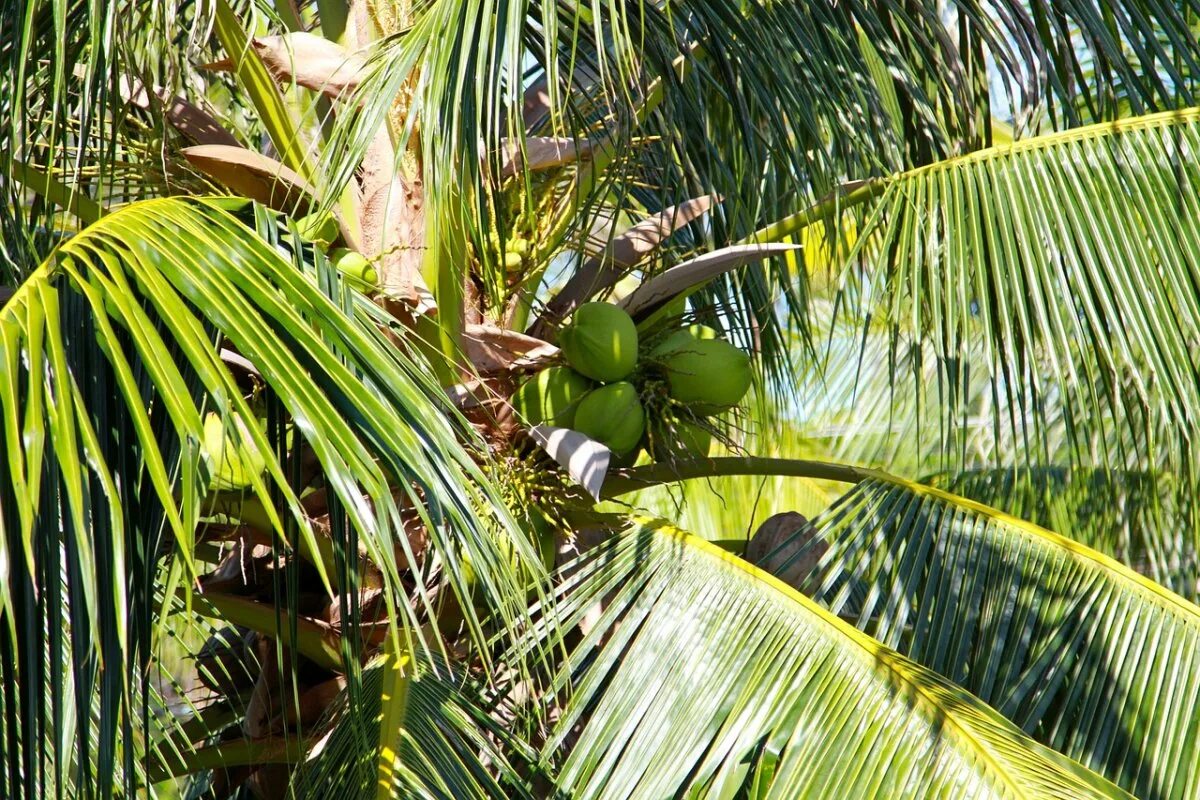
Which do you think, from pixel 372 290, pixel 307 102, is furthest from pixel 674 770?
pixel 307 102

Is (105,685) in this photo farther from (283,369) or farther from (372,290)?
(372,290)

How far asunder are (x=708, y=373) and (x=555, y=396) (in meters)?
0.27

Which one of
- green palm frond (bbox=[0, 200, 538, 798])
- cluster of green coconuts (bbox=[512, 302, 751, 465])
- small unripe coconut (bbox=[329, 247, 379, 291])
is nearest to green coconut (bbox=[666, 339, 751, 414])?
cluster of green coconuts (bbox=[512, 302, 751, 465])

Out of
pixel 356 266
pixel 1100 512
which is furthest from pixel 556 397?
pixel 1100 512

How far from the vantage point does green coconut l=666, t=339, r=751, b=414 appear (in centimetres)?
213

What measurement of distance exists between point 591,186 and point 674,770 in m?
1.11

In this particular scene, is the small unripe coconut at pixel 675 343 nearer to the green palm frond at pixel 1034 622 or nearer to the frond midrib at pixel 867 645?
the frond midrib at pixel 867 645

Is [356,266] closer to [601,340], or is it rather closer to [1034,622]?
[601,340]

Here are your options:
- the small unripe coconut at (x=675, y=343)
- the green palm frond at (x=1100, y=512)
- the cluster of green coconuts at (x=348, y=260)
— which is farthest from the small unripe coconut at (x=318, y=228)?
the green palm frond at (x=1100, y=512)

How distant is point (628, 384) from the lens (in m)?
2.10

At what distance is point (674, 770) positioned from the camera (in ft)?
5.45

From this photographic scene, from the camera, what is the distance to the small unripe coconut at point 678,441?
2.17 meters

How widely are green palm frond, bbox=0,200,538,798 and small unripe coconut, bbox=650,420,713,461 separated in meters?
0.80

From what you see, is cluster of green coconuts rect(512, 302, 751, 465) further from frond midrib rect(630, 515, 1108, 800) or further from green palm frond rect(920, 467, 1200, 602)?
green palm frond rect(920, 467, 1200, 602)
